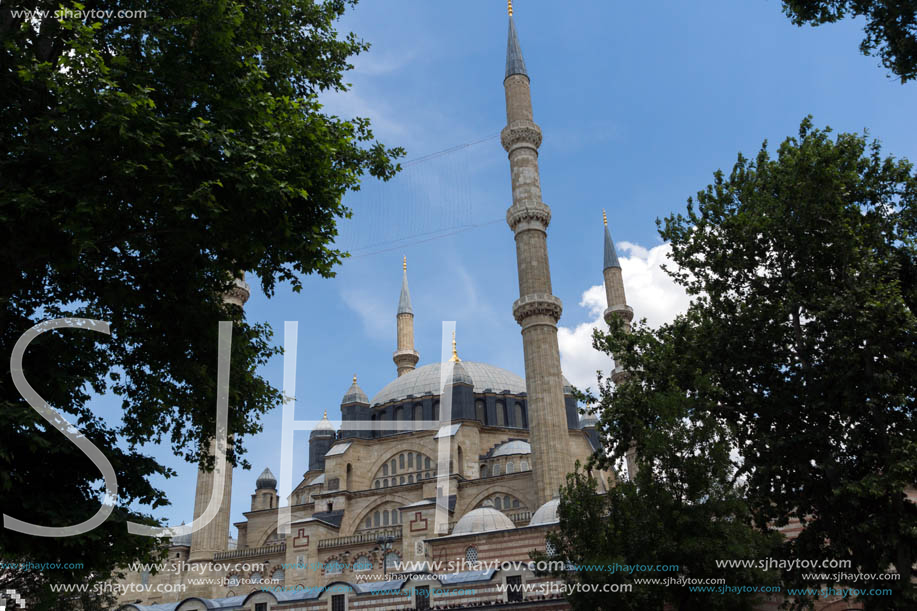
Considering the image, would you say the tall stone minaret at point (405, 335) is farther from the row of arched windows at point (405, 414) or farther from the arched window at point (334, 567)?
the arched window at point (334, 567)

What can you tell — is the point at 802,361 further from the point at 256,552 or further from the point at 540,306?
the point at 256,552

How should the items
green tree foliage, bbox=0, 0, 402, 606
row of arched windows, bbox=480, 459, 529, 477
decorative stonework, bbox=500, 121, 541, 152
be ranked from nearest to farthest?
green tree foliage, bbox=0, 0, 402, 606 < decorative stonework, bbox=500, 121, 541, 152 < row of arched windows, bbox=480, 459, 529, 477

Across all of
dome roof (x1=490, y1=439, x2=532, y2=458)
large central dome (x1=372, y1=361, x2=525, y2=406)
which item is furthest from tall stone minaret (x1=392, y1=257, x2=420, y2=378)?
dome roof (x1=490, y1=439, x2=532, y2=458)

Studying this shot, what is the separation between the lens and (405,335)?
60500 millimetres

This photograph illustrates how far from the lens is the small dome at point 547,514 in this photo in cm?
2925

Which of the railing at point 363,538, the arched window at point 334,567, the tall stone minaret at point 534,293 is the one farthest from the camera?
the railing at point 363,538

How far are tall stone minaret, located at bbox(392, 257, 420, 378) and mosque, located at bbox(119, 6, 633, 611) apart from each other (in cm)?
480

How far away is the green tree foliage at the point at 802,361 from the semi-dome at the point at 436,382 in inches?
1235

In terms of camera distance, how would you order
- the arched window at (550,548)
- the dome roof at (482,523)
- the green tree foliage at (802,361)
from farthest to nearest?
the dome roof at (482,523)
the arched window at (550,548)
the green tree foliage at (802,361)

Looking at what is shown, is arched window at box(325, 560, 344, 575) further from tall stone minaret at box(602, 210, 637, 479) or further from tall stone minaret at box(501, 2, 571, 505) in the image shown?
tall stone minaret at box(602, 210, 637, 479)

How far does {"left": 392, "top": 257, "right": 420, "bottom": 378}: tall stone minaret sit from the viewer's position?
58875mm

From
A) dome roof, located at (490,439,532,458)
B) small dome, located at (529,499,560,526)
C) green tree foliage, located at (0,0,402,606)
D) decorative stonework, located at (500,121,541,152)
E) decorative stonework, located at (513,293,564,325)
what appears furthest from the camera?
dome roof, located at (490,439,532,458)

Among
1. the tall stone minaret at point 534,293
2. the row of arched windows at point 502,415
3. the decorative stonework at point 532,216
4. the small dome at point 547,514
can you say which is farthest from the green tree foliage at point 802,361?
the row of arched windows at point 502,415

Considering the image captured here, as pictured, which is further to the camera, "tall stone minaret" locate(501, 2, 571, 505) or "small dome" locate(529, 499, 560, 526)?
"tall stone minaret" locate(501, 2, 571, 505)
